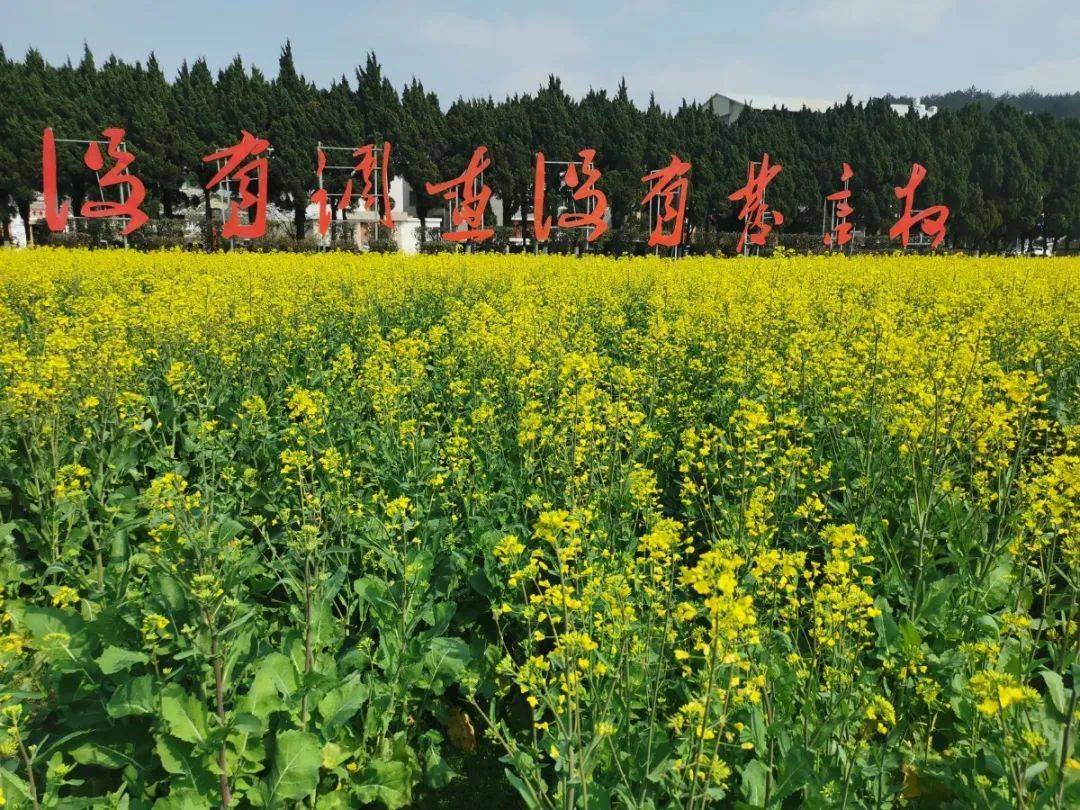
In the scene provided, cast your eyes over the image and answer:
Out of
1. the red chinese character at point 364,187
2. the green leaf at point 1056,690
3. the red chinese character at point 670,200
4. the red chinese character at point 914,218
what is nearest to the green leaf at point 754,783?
the green leaf at point 1056,690

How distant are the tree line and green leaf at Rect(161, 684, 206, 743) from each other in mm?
45856

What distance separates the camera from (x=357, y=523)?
147 inches

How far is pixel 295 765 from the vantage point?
2.48 m

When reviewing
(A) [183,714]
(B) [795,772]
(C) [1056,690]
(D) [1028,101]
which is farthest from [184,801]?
(D) [1028,101]

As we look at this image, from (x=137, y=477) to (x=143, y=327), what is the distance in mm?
2664

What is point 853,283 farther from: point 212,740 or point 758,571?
point 212,740

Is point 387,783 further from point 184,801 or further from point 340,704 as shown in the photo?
point 184,801

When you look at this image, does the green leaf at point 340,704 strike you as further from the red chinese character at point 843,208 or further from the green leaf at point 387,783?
the red chinese character at point 843,208

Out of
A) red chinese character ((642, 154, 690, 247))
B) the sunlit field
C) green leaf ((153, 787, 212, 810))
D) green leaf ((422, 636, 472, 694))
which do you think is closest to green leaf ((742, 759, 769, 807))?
the sunlit field

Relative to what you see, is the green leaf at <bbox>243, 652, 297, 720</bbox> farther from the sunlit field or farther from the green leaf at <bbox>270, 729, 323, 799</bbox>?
the green leaf at <bbox>270, 729, 323, 799</bbox>

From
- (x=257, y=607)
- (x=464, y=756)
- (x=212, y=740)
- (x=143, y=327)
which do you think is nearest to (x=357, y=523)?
(x=257, y=607)

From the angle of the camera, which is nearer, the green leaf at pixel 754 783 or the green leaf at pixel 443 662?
the green leaf at pixel 754 783

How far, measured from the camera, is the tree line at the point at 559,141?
4366 cm

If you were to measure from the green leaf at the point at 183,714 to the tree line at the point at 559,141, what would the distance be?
4586 cm
